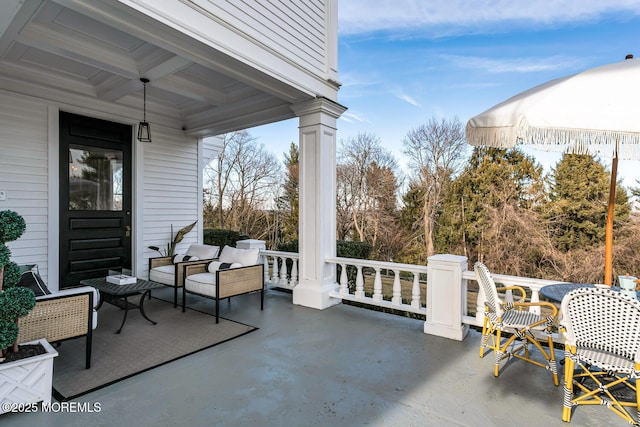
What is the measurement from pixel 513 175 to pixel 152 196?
33.8 feet

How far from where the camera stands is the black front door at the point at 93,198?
4.62m

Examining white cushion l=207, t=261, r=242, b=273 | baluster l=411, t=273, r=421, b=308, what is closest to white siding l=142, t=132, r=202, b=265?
white cushion l=207, t=261, r=242, b=273

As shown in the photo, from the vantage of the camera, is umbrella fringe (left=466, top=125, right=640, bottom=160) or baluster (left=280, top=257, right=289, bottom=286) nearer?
umbrella fringe (left=466, top=125, right=640, bottom=160)

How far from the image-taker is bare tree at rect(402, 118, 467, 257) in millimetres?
11688

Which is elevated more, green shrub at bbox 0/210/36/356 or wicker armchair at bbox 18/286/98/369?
green shrub at bbox 0/210/36/356

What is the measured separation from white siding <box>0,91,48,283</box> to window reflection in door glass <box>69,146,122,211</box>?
0.37m

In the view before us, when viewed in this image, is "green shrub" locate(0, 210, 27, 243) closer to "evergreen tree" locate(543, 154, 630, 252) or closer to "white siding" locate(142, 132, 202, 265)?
"white siding" locate(142, 132, 202, 265)

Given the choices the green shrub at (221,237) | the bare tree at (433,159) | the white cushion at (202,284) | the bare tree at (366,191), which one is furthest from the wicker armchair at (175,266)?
the bare tree at (433,159)

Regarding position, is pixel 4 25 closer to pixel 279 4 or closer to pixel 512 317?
pixel 279 4

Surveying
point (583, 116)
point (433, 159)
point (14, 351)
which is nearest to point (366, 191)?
point (433, 159)

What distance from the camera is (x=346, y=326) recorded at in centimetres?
363

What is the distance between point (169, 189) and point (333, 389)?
4.86 m

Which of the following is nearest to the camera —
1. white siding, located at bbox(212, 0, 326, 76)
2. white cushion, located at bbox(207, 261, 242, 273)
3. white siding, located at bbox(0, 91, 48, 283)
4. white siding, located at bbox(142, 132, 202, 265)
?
white siding, located at bbox(212, 0, 326, 76)

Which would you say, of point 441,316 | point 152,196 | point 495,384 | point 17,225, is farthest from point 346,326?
point 152,196
